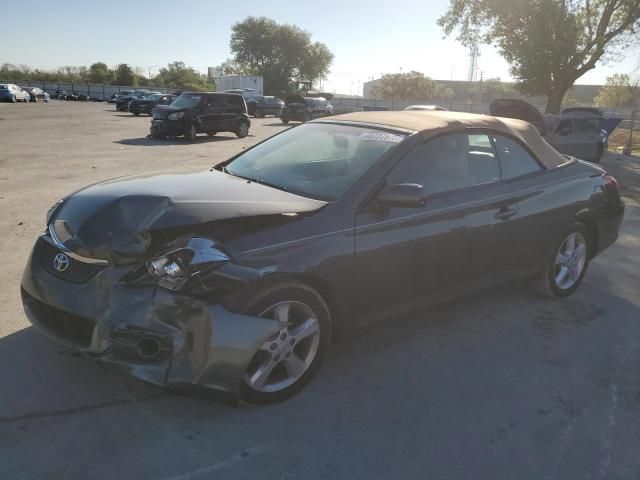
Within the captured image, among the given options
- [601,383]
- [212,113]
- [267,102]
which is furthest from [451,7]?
[601,383]

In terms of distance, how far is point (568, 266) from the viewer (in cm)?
487

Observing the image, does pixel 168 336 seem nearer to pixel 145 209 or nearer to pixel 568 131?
pixel 145 209

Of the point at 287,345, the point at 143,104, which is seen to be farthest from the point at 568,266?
the point at 143,104

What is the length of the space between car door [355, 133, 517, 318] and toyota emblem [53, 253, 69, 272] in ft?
5.28

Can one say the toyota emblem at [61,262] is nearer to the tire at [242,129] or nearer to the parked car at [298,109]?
the tire at [242,129]

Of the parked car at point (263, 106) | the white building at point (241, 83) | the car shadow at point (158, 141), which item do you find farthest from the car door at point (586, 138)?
the white building at point (241, 83)

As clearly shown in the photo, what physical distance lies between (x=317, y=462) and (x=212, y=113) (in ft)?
58.2

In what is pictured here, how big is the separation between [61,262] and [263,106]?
35765 mm

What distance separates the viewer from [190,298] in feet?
8.68

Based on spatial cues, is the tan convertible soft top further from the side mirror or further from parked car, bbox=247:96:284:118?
parked car, bbox=247:96:284:118

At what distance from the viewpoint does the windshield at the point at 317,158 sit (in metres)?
3.54

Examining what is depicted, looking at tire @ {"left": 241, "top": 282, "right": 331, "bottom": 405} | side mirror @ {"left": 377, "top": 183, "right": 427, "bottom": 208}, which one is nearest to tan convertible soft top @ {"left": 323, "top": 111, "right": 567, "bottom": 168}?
side mirror @ {"left": 377, "top": 183, "right": 427, "bottom": 208}

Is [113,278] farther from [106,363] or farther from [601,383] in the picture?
[601,383]

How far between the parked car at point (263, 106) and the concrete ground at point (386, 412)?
3375 centimetres
